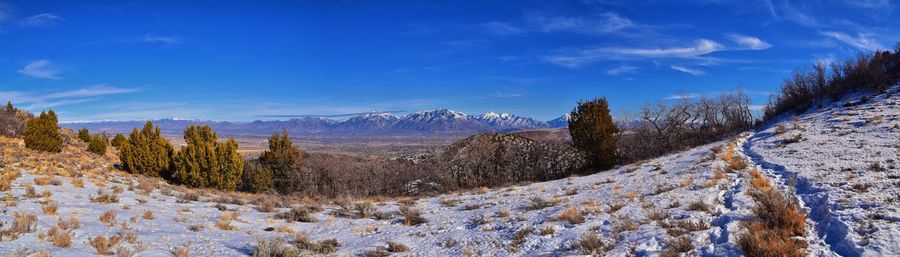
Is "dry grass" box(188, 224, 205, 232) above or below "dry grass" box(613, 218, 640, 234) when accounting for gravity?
below

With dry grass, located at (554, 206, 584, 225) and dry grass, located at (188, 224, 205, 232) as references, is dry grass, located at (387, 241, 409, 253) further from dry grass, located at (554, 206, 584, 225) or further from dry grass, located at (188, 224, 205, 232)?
dry grass, located at (188, 224, 205, 232)

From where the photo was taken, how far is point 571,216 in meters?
10.1

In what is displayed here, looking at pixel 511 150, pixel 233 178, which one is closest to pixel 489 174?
pixel 511 150

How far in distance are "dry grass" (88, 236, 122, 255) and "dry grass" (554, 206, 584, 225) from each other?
8830 mm

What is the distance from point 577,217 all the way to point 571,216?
5.8 inches

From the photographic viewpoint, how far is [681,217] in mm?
8883

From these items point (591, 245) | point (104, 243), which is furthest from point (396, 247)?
point (104, 243)

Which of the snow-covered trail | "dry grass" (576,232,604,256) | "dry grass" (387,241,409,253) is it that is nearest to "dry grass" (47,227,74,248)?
"dry grass" (387,241,409,253)

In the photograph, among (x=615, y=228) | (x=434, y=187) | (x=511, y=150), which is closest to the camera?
(x=615, y=228)

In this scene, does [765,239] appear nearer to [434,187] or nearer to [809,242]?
[809,242]

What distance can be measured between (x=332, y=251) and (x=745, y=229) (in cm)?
731

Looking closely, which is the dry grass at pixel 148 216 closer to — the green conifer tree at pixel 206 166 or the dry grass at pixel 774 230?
the dry grass at pixel 774 230

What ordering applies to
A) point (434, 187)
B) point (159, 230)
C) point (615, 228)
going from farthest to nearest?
1. point (434, 187)
2. point (159, 230)
3. point (615, 228)

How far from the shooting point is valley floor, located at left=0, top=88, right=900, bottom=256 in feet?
24.0
